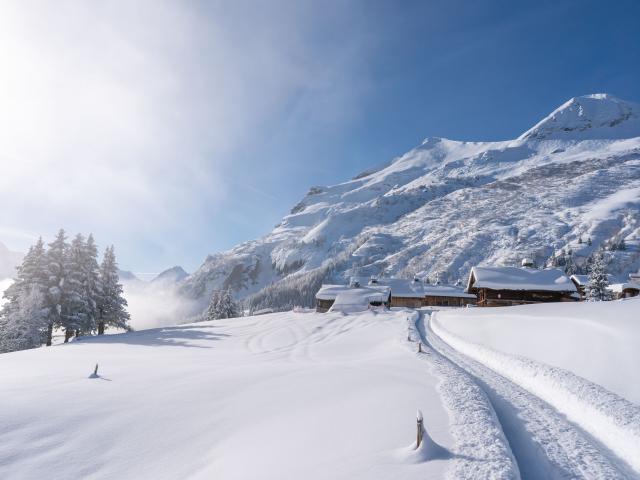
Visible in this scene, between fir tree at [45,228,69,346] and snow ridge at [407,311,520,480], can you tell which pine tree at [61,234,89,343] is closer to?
fir tree at [45,228,69,346]

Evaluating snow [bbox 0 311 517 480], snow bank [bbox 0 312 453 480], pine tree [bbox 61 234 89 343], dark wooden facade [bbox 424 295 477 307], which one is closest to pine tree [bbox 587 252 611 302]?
dark wooden facade [bbox 424 295 477 307]

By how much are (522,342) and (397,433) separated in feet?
50.6

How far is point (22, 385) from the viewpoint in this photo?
34.2 ft

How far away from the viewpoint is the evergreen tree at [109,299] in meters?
40.2

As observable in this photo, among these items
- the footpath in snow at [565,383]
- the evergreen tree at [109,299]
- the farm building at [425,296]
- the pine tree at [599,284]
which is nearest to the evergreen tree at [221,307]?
the evergreen tree at [109,299]

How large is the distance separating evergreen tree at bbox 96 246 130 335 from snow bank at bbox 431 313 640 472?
39.2m

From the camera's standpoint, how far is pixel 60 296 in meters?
35.6

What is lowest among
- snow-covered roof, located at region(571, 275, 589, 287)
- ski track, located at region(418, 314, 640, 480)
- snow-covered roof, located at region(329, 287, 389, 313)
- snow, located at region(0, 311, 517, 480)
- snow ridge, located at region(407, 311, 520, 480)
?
ski track, located at region(418, 314, 640, 480)

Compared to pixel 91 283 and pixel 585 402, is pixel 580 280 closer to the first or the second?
pixel 585 402

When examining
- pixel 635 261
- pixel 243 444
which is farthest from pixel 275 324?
pixel 635 261

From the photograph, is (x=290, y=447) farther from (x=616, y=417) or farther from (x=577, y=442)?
(x=616, y=417)

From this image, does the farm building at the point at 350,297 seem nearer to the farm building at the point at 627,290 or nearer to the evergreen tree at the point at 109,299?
the evergreen tree at the point at 109,299

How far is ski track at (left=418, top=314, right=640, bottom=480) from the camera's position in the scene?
23.1ft

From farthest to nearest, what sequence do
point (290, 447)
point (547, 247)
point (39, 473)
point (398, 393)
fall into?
point (547, 247) < point (398, 393) < point (290, 447) < point (39, 473)
